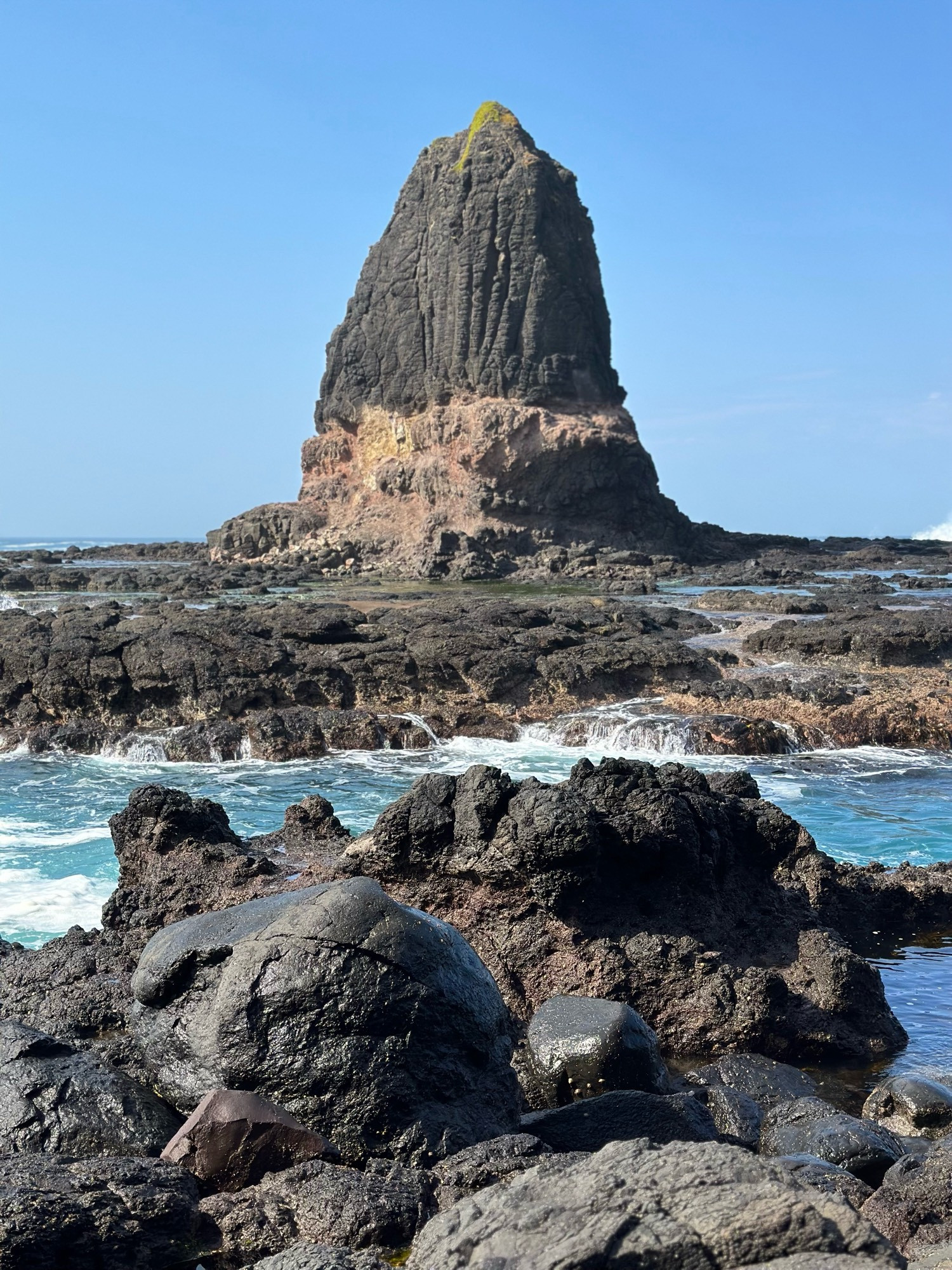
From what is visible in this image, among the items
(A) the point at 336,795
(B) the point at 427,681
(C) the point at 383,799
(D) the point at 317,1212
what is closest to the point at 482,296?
→ (B) the point at 427,681

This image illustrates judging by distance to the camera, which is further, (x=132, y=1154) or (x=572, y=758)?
(x=572, y=758)

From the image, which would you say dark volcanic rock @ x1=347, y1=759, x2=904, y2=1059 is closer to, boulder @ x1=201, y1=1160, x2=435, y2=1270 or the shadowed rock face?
boulder @ x1=201, y1=1160, x2=435, y2=1270

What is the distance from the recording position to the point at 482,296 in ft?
211

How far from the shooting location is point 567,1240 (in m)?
2.87

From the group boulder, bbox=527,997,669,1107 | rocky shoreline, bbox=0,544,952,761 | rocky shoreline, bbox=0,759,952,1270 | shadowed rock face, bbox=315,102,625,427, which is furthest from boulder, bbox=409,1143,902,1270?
shadowed rock face, bbox=315,102,625,427

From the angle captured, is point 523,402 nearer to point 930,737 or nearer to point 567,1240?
point 930,737

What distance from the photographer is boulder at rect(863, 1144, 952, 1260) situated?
4305mm

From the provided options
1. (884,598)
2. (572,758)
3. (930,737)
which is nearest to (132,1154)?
(572,758)

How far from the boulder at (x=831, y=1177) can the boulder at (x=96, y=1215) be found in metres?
2.38

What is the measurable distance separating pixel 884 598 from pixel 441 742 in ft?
72.7

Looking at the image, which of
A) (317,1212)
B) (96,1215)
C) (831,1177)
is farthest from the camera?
(831,1177)

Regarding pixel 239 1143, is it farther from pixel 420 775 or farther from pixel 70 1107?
pixel 420 775

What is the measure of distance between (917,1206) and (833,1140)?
35.6 inches

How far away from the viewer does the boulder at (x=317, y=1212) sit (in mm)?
4184
